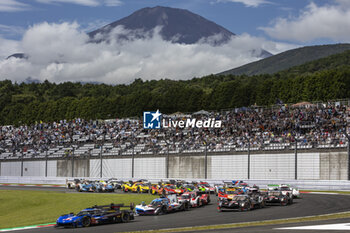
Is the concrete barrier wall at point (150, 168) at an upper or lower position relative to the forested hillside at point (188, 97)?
lower

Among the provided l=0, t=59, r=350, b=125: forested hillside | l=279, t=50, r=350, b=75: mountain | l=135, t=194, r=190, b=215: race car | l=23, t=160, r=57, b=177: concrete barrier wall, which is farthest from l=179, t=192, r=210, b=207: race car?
l=279, t=50, r=350, b=75: mountain

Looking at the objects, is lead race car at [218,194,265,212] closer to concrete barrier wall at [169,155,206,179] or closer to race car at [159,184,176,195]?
race car at [159,184,176,195]

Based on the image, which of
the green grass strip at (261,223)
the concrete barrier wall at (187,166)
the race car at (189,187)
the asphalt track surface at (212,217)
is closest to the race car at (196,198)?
the asphalt track surface at (212,217)

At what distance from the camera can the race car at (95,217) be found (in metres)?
24.0

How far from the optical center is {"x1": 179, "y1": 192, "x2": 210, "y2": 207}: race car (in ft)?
99.6

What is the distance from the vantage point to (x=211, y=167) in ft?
188

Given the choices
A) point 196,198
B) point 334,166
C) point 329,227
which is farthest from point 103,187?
point 329,227

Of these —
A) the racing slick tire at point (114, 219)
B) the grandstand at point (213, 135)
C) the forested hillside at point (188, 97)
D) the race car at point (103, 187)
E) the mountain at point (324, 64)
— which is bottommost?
the race car at point (103, 187)

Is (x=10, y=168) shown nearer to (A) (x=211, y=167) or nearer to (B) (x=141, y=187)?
(A) (x=211, y=167)

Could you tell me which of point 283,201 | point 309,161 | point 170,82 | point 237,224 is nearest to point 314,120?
point 309,161

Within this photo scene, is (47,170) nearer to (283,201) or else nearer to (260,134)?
(260,134)

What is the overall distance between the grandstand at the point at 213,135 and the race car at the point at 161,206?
22516 mm

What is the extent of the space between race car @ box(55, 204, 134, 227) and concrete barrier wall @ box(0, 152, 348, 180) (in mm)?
27604

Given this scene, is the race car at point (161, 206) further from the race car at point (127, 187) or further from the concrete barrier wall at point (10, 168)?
the concrete barrier wall at point (10, 168)
